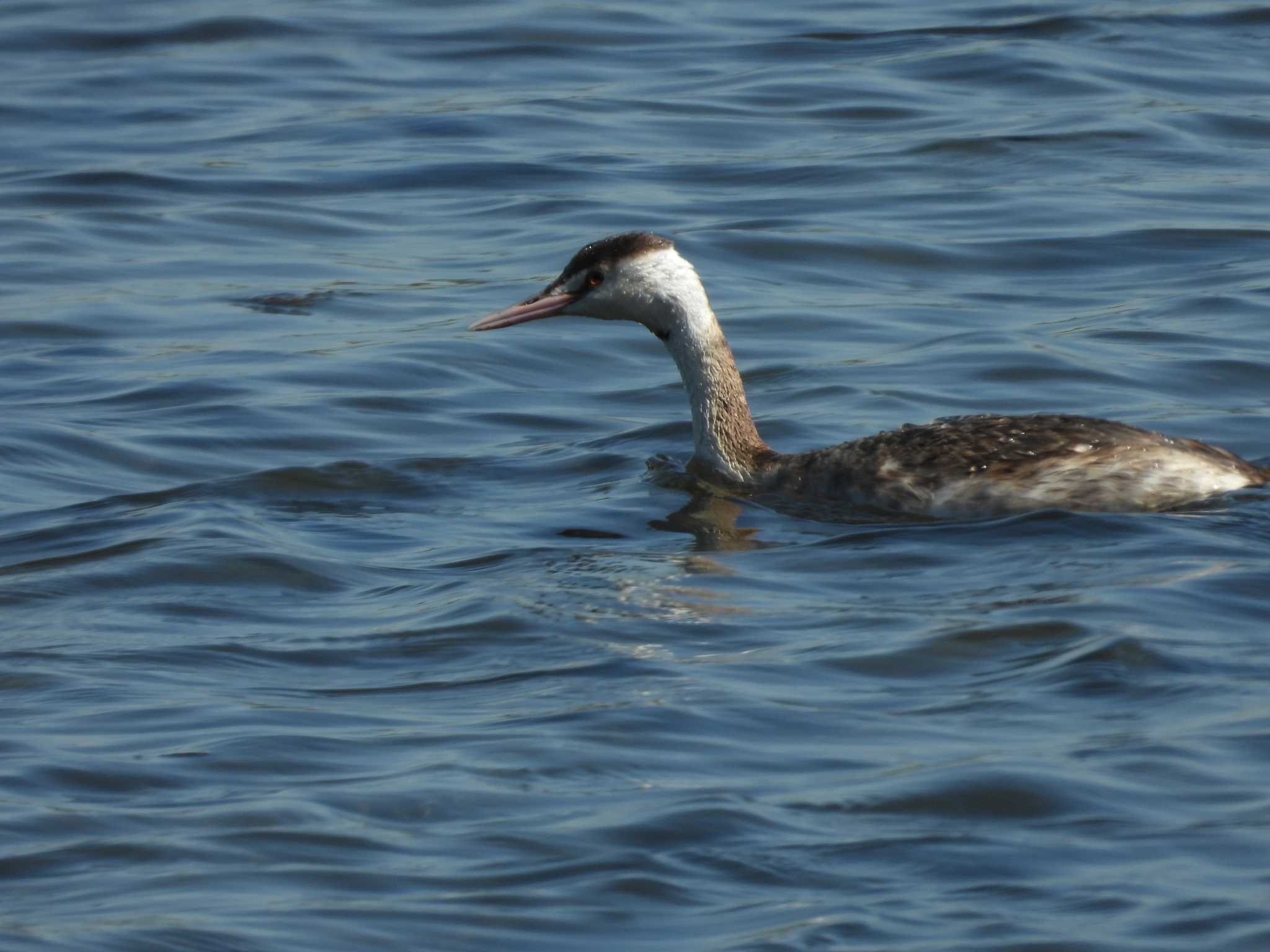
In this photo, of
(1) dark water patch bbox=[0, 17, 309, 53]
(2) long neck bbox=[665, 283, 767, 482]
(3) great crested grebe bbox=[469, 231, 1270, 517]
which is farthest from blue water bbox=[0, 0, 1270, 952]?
(2) long neck bbox=[665, 283, 767, 482]

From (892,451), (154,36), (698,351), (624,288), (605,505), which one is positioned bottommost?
(605,505)

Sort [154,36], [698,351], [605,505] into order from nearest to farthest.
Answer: [605,505] < [698,351] < [154,36]

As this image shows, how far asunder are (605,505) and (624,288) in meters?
1.07

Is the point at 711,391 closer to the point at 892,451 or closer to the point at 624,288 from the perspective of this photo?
the point at 624,288

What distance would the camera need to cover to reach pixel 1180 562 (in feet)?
28.2

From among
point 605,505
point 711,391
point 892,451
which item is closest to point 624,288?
point 711,391

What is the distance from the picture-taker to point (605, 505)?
→ 10.4 m

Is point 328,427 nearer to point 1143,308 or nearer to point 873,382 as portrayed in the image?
point 873,382

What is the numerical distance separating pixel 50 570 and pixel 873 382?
15.8ft

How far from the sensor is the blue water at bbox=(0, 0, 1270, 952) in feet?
19.8

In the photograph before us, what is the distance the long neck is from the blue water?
345mm

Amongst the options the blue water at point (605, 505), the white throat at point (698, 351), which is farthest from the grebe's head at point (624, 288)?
the blue water at point (605, 505)

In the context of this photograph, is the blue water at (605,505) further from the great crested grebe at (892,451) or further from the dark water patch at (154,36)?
the great crested grebe at (892,451)

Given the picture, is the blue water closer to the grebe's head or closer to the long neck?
the long neck
